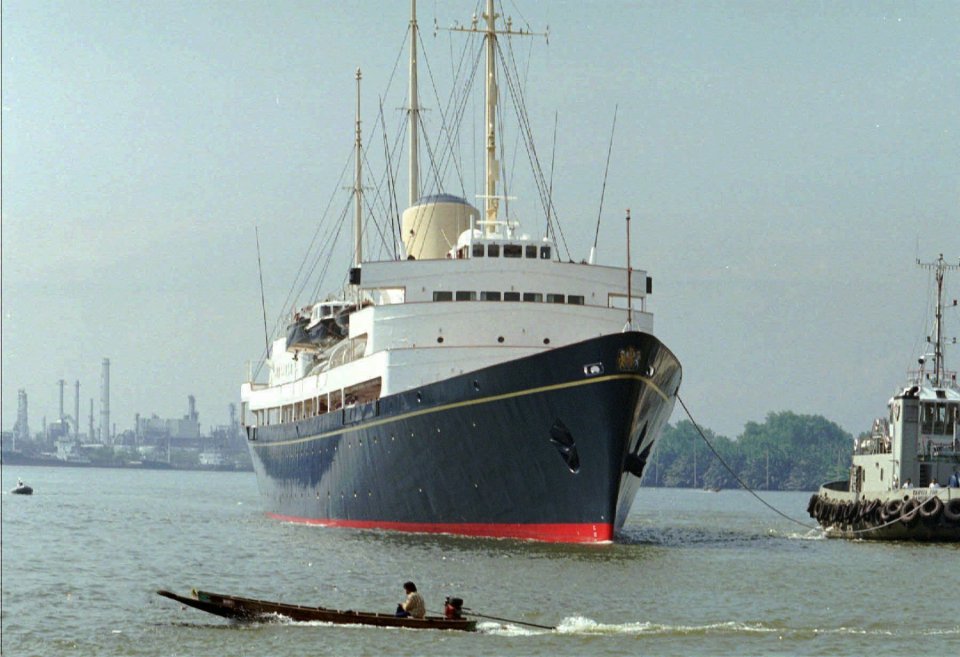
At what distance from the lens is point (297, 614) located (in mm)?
27328

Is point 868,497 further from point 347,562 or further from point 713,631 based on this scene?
point 713,631

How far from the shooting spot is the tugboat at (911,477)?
4747cm

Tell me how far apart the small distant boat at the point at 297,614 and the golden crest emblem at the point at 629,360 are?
13145 millimetres

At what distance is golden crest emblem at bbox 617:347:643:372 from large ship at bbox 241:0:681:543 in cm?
4

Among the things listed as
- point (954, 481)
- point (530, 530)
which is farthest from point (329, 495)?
point (954, 481)

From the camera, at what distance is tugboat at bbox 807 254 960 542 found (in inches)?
1869

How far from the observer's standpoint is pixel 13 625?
2916cm

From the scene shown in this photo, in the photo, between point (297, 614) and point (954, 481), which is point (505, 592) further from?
point (954, 481)

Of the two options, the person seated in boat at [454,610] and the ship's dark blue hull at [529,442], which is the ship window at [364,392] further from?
the person seated in boat at [454,610]

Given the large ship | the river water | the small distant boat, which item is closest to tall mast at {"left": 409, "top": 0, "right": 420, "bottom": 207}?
the large ship

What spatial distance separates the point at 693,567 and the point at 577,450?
4371mm

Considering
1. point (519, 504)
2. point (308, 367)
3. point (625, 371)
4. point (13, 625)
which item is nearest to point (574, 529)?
point (519, 504)

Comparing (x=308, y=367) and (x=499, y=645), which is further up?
(x=308, y=367)

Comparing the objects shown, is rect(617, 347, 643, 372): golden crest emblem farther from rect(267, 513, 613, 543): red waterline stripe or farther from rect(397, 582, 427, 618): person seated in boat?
rect(397, 582, 427, 618): person seated in boat
